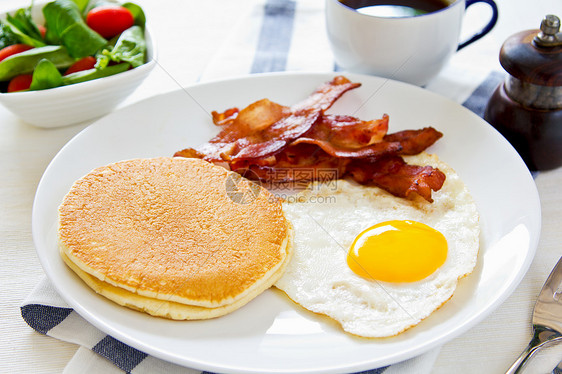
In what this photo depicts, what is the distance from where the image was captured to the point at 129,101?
9.77 ft

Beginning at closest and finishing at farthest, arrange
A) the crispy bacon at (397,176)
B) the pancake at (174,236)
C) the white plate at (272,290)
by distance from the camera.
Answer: the white plate at (272,290)
the pancake at (174,236)
the crispy bacon at (397,176)

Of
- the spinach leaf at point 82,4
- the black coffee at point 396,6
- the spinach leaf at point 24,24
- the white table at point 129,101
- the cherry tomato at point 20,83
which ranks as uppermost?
the black coffee at point 396,6

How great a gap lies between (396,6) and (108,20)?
5.18ft

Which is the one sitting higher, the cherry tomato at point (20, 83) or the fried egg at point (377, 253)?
the cherry tomato at point (20, 83)

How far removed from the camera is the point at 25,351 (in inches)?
68.8

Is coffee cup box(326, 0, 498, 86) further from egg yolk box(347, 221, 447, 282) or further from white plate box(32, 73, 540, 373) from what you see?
egg yolk box(347, 221, 447, 282)

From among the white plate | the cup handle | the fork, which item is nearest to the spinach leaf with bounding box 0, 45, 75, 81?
the white plate

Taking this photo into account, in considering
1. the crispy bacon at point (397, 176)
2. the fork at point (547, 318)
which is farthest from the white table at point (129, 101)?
the crispy bacon at point (397, 176)

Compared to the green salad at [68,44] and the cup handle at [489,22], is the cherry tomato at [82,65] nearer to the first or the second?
the green salad at [68,44]

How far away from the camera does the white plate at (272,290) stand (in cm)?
155

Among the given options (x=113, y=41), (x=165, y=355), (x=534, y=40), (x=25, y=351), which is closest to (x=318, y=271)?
(x=165, y=355)

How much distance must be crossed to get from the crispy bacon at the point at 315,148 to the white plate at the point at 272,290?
181 mm

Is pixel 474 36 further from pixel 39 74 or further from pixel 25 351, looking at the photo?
pixel 25 351

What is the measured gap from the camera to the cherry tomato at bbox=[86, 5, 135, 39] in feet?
9.34
